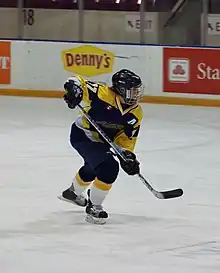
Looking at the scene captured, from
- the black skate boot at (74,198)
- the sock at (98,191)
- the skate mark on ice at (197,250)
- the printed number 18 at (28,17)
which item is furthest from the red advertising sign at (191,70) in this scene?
the skate mark on ice at (197,250)

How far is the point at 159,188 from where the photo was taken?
5.05 metres

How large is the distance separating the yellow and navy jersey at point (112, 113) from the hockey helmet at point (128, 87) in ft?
0.18

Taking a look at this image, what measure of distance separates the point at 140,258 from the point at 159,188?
1.49 meters

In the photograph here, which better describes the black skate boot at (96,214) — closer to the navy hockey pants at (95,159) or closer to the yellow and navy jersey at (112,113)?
the navy hockey pants at (95,159)

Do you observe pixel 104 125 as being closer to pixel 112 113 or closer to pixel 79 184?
pixel 112 113

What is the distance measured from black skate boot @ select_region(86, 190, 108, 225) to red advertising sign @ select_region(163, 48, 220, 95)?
465 centimetres

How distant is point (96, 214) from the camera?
4.16 meters

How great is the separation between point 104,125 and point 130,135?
5.2 inches

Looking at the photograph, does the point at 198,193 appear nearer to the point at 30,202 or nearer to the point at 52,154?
the point at 30,202

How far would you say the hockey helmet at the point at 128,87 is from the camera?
13.2ft

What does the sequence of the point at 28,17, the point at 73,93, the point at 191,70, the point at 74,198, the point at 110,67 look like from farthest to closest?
the point at 28,17 → the point at 110,67 → the point at 191,70 → the point at 74,198 → the point at 73,93

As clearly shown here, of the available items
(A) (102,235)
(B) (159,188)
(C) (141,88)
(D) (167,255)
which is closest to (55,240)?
(A) (102,235)

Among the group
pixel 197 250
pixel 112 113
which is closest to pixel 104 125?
pixel 112 113

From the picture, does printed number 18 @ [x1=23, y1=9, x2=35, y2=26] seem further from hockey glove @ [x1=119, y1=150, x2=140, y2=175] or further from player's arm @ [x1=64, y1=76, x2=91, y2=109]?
hockey glove @ [x1=119, y1=150, x2=140, y2=175]
